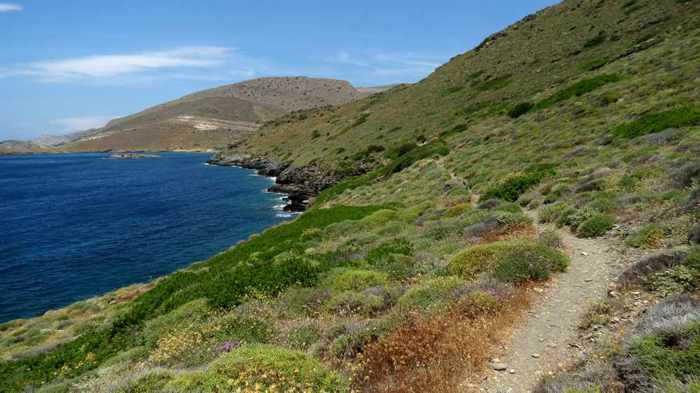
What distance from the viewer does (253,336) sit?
9.81 metres

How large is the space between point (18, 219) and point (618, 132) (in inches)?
2800

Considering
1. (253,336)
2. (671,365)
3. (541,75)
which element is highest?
(541,75)

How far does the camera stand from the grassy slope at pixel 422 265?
7.37 metres

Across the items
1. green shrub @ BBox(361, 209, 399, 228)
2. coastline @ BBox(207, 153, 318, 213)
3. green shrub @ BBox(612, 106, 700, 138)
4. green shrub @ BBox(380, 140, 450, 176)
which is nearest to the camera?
green shrub @ BBox(612, 106, 700, 138)

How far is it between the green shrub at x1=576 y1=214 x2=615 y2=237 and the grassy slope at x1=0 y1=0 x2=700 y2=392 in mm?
69

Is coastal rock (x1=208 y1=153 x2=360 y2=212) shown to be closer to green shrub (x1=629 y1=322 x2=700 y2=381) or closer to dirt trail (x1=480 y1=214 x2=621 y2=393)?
dirt trail (x1=480 y1=214 x2=621 y2=393)

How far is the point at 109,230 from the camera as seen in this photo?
50062mm

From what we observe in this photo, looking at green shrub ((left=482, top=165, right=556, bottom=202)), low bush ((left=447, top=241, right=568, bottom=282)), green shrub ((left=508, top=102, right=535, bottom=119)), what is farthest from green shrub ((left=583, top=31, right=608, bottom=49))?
low bush ((left=447, top=241, right=568, bottom=282))

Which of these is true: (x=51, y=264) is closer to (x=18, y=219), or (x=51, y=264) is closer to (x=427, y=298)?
(x=18, y=219)

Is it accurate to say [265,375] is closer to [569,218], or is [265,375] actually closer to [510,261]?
[510,261]

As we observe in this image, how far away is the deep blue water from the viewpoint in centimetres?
3400

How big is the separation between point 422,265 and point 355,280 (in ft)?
6.94

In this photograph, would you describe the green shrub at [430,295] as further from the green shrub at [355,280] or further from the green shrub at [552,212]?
the green shrub at [552,212]

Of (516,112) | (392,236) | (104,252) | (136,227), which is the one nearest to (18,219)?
(136,227)
